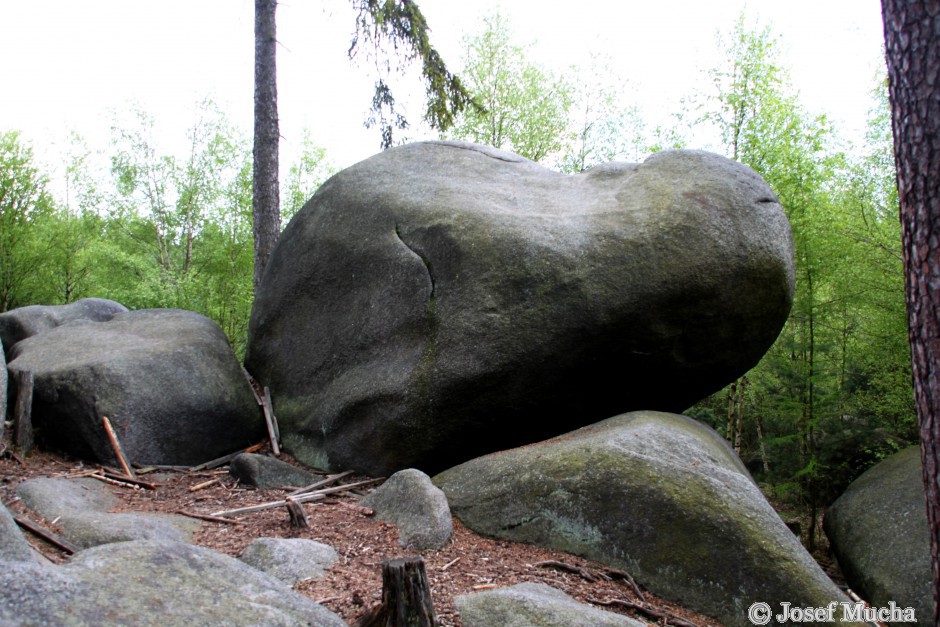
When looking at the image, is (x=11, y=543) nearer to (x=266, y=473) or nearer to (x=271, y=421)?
(x=266, y=473)

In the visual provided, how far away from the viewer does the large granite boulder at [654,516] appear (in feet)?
11.5

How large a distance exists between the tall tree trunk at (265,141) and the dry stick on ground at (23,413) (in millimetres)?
3054

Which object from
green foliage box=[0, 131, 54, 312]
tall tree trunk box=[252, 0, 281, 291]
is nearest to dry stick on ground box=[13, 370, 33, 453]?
tall tree trunk box=[252, 0, 281, 291]

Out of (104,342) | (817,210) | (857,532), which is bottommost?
(857,532)

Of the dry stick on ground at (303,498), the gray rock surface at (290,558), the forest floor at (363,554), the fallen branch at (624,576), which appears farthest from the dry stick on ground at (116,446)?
the fallen branch at (624,576)

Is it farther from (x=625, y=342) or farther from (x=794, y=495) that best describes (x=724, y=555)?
(x=794, y=495)

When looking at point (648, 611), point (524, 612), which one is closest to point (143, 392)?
point (524, 612)

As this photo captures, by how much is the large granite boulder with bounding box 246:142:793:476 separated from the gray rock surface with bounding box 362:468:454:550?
834 millimetres

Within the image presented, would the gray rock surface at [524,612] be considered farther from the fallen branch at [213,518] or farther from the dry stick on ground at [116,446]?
the dry stick on ground at [116,446]

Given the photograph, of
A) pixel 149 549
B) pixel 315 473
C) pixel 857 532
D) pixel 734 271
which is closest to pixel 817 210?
pixel 734 271

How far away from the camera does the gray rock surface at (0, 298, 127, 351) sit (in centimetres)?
773

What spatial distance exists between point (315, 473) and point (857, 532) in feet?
14.9

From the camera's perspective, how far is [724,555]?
3.55 metres

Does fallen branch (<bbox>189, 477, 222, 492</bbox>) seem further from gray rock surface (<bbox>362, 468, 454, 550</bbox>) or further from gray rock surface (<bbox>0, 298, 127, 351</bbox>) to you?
gray rock surface (<bbox>0, 298, 127, 351</bbox>)
